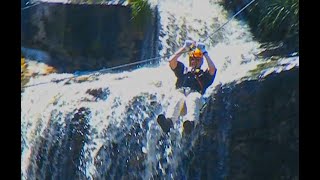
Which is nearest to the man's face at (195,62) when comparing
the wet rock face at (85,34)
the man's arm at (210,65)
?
the man's arm at (210,65)

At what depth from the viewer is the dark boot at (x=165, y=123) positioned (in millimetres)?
3172

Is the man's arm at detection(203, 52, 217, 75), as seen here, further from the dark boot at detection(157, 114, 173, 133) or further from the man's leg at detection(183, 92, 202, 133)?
the dark boot at detection(157, 114, 173, 133)

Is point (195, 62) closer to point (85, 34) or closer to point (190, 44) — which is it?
point (190, 44)

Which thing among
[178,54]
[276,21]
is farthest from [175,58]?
[276,21]

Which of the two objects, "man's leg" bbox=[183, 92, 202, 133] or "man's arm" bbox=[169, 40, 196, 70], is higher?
"man's arm" bbox=[169, 40, 196, 70]

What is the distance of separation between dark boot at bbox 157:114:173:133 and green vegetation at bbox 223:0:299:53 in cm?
42

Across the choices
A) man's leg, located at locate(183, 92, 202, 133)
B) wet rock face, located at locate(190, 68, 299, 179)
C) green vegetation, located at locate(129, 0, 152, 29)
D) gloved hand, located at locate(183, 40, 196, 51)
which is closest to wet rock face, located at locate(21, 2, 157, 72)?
green vegetation, located at locate(129, 0, 152, 29)

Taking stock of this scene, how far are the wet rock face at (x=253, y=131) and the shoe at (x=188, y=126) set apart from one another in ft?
0.14

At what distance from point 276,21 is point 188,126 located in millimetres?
467

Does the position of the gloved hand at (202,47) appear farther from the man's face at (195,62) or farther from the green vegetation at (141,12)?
the green vegetation at (141,12)

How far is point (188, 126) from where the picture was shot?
315cm

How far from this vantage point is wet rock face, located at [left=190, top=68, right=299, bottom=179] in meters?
3.05
